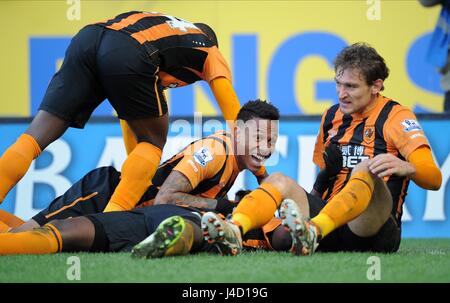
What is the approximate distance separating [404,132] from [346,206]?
72 cm

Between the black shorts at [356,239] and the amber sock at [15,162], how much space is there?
145 cm

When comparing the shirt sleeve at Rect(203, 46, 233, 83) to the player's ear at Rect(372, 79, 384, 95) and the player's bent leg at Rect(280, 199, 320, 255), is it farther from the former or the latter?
the player's bent leg at Rect(280, 199, 320, 255)

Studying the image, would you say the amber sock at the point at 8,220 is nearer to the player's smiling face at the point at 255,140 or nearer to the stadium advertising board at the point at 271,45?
the player's smiling face at the point at 255,140

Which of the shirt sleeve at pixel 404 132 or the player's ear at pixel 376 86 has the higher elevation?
the player's ear at pixel 376 86

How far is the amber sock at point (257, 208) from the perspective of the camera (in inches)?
160

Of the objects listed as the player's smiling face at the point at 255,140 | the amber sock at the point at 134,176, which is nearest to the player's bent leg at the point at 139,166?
the amber sock at the point at 134,176

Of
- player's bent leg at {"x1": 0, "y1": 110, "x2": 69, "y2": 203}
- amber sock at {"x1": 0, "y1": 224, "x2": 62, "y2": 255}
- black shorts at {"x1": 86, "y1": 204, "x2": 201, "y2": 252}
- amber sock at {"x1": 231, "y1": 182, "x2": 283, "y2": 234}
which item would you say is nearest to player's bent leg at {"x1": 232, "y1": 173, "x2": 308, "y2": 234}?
amber sock at {"x1": 231, "y1": 182, "x2": 283, "y2": 234}

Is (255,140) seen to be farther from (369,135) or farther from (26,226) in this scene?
(26,226)

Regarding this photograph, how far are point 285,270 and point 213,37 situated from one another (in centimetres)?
188

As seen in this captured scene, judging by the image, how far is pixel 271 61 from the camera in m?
8.36

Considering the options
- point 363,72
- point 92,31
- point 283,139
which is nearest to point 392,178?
point 363,72

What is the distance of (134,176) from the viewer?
192 inches

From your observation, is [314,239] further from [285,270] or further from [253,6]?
[253,6]

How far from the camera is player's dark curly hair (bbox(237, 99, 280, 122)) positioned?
16.0ft
